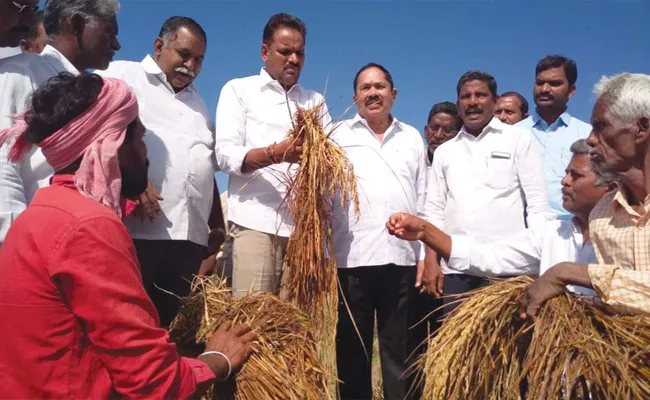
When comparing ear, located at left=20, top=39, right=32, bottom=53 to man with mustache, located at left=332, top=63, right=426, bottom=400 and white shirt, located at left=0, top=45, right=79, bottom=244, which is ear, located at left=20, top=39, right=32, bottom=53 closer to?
white shirt, located at left=0, top=45, right=79, bottom=244

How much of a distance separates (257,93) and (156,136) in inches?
32.7

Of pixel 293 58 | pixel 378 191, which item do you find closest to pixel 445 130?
pixel 378 191

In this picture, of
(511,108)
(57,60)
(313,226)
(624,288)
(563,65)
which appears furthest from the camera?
(511,108)

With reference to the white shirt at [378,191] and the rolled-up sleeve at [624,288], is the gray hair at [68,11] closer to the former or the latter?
the white shirt at [378,191]

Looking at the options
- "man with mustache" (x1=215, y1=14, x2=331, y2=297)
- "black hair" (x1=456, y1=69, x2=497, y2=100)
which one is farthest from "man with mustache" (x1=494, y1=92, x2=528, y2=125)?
"man with mustache" (x1=215, y1=14, x2=331, y2=297)

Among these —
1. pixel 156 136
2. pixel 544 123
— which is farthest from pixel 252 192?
pixel 544 123

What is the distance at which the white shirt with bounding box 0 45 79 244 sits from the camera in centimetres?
270

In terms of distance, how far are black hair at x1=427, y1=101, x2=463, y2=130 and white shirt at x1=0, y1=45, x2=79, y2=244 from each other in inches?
158

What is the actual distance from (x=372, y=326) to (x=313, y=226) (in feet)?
4.15

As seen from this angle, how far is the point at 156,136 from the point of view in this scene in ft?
12.4

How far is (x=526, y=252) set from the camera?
12.9ft

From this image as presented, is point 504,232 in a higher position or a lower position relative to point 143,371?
higher

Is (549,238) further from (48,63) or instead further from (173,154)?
(48,63)

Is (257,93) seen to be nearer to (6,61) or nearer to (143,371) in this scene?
(6,61)
